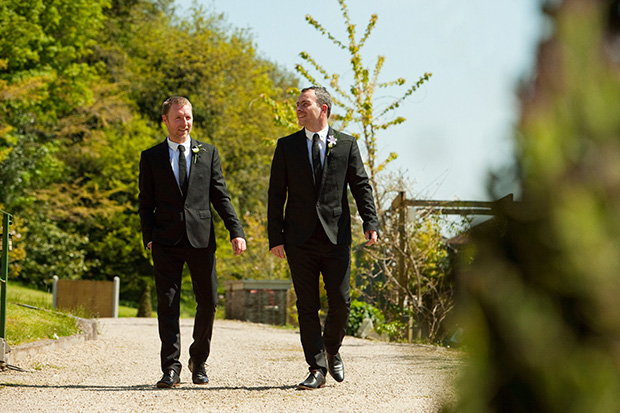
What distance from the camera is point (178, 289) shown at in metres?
6.18

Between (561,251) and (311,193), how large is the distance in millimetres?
4628

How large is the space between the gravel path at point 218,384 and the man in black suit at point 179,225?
1.47ft

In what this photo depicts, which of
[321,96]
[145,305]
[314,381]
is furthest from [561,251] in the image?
[145,305]

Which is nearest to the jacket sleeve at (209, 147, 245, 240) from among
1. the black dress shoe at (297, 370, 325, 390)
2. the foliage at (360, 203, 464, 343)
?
the black dress shoe at (297, 370, 325, 390)

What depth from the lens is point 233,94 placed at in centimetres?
3669

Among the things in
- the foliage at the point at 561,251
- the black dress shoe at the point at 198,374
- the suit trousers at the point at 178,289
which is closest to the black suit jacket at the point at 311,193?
the suit trousers at the point at 178,289

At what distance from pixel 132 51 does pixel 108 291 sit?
20.3 meters

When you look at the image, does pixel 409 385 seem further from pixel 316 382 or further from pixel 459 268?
pixel 459 268

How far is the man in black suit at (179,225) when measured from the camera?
6.07 metres

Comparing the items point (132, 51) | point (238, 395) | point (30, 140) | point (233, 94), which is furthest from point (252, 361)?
point (132, 51)

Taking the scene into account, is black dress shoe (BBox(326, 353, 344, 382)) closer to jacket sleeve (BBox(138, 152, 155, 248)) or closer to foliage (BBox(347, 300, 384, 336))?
jacket sleeve (BBox(138, 152, 155, 248))

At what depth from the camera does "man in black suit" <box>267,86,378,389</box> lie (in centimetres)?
587

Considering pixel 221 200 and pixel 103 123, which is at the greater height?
pixel 103 123

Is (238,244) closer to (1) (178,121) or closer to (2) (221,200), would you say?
(2) (221,200)
